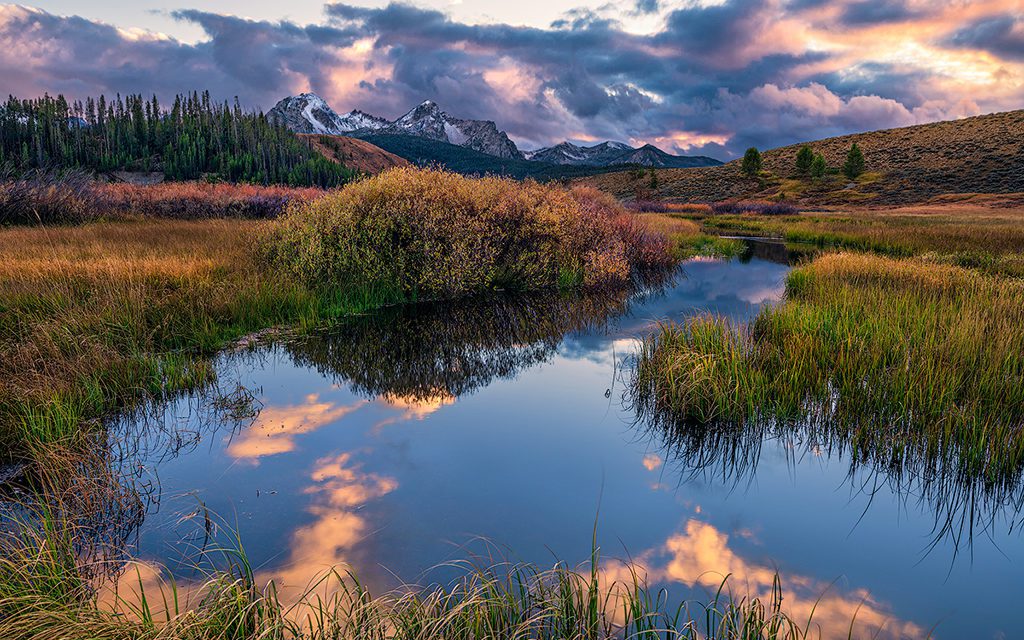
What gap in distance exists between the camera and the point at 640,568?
4754mm

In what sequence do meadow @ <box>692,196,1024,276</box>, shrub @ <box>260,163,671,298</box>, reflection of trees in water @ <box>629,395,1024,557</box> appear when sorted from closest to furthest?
reflection of trees in water @ <box>629,395,1024,557</box> → shrub @ <box>260,163,671,298</box> → meadow @ <box>692,196,1024,276</box>

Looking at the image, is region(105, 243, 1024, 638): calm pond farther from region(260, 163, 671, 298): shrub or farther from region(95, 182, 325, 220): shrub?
region(95, 182, 325, 220): shrub

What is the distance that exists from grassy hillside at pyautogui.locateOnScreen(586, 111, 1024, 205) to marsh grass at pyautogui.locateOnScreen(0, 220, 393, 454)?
81.5 m

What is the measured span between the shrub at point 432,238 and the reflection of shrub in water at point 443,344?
1.13 m

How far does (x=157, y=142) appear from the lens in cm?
9206

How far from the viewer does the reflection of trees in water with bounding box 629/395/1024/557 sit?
17.7 feet

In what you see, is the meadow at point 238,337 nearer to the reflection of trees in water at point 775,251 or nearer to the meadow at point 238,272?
the meadow at point 238,272

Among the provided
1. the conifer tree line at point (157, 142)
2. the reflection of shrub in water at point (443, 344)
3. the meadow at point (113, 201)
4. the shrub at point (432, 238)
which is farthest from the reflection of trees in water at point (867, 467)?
the conifer tree line at point (157, 142)

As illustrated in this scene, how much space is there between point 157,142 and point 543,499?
364 feet

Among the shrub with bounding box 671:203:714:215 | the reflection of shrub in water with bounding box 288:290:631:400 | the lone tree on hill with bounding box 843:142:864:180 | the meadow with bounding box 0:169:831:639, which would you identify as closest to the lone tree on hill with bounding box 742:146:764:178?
the lone tree on hill with bounding box 843:142:864:180

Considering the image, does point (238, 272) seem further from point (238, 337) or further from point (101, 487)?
point (101, 487)

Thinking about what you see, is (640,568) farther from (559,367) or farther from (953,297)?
(953,297)

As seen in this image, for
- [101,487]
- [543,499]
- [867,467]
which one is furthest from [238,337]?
[867,467]

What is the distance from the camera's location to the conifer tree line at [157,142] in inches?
3142
